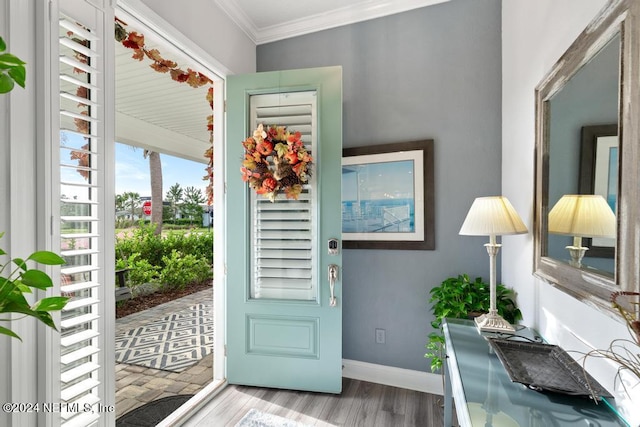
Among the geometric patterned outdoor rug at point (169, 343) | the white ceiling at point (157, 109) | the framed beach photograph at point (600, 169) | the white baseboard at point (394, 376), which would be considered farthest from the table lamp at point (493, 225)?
the white ceiling at point (157, 109)

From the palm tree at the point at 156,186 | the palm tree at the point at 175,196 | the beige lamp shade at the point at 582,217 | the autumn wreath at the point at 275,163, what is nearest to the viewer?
the beige lamp shade at the point at 582,217

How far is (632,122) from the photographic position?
0.83 metres

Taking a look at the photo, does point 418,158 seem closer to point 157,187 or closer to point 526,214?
point 526,214

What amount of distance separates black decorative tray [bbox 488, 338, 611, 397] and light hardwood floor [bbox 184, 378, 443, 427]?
104 centimetres

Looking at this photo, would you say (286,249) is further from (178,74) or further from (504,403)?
(504,403)

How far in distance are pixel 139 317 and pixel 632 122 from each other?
16.5 feet

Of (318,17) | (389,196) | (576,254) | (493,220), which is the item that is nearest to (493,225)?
(493,220)

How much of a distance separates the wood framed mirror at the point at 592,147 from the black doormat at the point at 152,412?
2414 mm

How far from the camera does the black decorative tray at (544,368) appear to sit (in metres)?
0.98

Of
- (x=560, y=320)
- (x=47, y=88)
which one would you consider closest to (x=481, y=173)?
(x=560, y=320)

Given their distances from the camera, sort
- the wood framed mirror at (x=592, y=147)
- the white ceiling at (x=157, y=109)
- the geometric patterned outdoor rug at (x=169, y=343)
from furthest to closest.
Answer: the white ceiling at (x=157, y=109)
the geometric patterned outdoor rug at (x=169, y=343)
the wood framed mirror at (x=592, y=147)

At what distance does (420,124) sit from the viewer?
2391 millimetres

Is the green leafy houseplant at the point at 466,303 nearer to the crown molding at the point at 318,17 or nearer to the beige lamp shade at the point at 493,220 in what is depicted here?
the beige lamp shade at the point at 493,220

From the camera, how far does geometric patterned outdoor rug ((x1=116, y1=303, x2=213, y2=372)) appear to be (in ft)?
9.80
